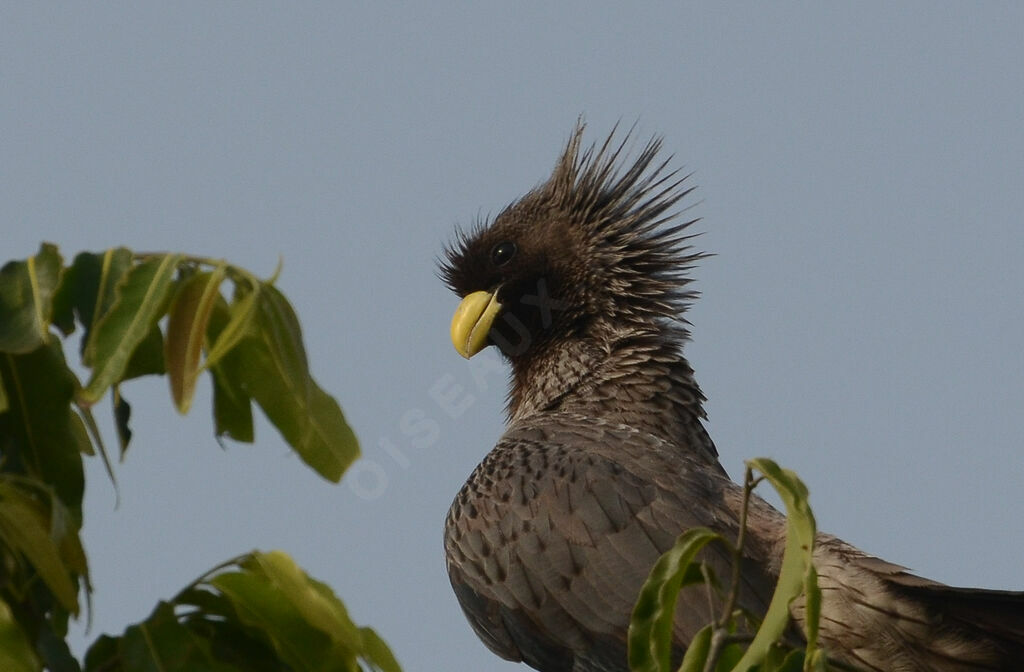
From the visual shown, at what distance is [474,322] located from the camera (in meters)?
7.74

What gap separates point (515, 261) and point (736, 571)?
4793 millimetres

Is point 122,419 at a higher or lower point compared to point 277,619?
higher

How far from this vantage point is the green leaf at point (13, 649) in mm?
3145

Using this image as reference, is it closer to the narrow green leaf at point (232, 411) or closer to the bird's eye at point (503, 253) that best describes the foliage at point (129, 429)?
the narrow green leaf at point (232, 411)

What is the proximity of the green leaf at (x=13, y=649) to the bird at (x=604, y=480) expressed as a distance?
2.39 m

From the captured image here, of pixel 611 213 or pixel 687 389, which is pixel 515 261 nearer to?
pixel 611 213

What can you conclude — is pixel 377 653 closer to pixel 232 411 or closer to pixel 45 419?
pixel 232 411

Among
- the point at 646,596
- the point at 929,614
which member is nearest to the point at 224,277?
the point at 646,596

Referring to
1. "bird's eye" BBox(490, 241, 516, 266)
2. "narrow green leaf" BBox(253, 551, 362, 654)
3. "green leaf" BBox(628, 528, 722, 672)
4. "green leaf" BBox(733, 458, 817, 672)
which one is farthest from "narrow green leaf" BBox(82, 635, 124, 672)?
"bird's eye" BBox(490, 241, 516, 266)

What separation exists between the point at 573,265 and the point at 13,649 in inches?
185

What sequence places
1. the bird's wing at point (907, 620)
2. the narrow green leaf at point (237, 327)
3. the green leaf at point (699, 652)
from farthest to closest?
1. the bird's wing at point (907, 620)
2. the narrow green leaf at point (237, 327)
3. the green leaf at point (699, 652)

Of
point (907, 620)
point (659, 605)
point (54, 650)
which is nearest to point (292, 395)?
point (54, 650)

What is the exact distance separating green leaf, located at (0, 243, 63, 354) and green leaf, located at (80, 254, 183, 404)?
0.12m

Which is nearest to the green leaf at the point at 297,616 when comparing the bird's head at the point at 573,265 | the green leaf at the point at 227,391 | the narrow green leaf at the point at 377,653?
the narrow green leaf at the point at 377,653
